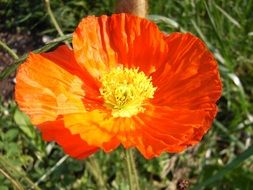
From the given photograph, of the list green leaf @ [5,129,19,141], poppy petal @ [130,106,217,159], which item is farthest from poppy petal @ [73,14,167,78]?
green leaf @ [5,129,19,141]

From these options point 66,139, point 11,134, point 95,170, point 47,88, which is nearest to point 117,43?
point 47,88

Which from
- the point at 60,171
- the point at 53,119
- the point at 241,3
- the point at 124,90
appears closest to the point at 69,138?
the point at 53,119

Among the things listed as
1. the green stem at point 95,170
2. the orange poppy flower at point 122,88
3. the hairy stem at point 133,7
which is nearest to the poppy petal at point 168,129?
the orange poppy flower at point 122,88

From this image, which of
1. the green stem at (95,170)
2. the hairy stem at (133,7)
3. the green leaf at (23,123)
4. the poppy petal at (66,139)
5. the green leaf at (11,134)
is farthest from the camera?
the green leaf at (23,123)

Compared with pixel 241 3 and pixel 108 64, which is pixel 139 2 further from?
pixel 241 3

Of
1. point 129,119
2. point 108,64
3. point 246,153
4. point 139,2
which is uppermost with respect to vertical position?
point 139,2

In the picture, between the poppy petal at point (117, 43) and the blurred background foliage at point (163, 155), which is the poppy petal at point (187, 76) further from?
the blurred background foliage at point (163, 155)

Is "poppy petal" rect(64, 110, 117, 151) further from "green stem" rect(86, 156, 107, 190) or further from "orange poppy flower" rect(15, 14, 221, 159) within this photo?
"green stem" rect(86, 156, 107, 190)
